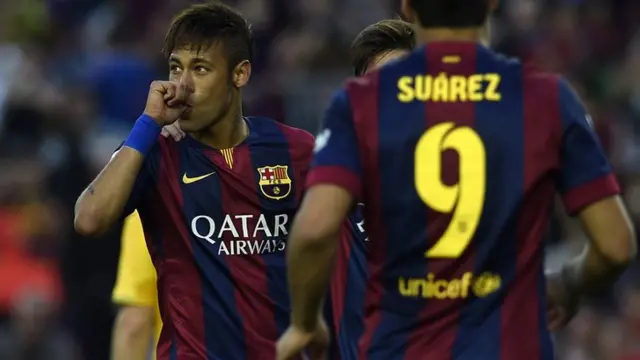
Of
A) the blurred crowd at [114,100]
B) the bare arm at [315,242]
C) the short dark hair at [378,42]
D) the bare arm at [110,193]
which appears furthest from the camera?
the blurred crowd at [114,100]

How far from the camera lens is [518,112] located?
14.8 ft

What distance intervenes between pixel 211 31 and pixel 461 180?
6.43ft

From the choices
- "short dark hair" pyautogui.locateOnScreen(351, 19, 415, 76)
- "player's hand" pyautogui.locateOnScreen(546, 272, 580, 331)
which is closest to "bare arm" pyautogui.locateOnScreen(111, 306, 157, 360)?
"short dark hair" pyautogui.locateOnScreen(351, 19, 415, 76)

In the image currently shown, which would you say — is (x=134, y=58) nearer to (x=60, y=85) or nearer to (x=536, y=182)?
(x=60, y=85)

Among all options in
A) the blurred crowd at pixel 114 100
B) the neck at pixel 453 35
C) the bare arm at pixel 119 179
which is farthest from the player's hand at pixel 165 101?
the blurred crowd at pixel 114 100

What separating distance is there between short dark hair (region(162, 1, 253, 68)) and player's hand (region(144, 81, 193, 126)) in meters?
0.22

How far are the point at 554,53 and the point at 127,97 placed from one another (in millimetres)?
3683

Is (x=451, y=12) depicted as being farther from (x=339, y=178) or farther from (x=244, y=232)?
(x=244, y=232)

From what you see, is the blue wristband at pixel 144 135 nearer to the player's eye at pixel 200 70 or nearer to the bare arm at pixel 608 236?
the player's eye at pixel 200 70

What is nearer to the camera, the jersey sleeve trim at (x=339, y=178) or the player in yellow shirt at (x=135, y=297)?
the jersey sleeve trim at (x=339, y=178)

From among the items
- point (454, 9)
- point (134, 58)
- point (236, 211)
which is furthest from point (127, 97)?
point (454, 9)

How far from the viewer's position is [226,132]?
245 inches

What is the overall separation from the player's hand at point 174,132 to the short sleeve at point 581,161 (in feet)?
6.54

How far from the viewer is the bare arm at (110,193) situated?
5766 millimetres
